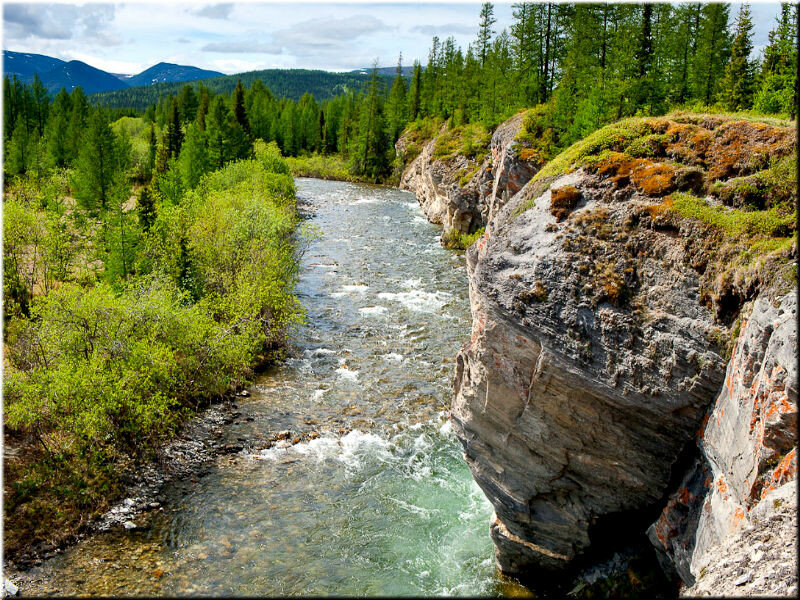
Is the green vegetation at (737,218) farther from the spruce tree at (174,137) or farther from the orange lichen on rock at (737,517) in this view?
the spruce tree at (174,137)

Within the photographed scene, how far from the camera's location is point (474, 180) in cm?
5134

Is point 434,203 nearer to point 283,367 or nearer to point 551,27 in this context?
point 551,27

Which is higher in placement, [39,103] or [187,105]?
[187,105]

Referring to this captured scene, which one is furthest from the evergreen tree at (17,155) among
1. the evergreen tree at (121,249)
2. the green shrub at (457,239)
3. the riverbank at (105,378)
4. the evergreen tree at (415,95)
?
the evergreen tree at (415,95)

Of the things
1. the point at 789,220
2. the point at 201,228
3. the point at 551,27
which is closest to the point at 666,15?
the point at 551,27

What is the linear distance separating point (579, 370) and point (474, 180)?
141 feet

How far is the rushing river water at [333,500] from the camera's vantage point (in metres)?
13.6

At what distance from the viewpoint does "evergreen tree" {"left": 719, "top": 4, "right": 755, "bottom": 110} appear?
1654 inches

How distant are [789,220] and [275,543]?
1395 centimetres

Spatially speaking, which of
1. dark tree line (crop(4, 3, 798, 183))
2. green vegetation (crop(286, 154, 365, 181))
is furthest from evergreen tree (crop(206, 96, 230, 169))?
green vegetation (crop(286, 154, 365, 181))

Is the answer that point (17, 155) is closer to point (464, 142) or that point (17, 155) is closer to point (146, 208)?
point (146, 208)

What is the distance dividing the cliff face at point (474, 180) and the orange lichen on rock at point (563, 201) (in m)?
26.0

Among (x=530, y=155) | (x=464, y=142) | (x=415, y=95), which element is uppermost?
(x=415, y=95)

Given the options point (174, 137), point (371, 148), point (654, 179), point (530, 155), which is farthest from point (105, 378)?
point (371, 148)
